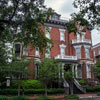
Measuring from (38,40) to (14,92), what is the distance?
13.3m

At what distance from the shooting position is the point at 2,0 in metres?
8.09

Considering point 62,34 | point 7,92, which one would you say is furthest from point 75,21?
point 62,34

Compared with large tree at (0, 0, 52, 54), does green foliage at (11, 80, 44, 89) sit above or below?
below

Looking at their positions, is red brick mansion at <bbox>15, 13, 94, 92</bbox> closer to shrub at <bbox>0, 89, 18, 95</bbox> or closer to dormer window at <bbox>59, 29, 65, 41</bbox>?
dormer window at <bbox>59, 29, 65, 41</bbox>

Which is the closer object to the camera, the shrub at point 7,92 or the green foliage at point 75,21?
the green foliage at point 75,21

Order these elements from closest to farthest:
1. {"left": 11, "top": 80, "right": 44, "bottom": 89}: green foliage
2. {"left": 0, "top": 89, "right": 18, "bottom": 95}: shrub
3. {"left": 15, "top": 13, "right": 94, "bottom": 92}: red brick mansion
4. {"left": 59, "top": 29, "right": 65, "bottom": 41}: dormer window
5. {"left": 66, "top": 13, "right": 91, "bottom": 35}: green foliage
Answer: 1. {"left": 66, "top": 13, "right": 91, "bottom": 35}: green foliage
2. {"left": 0, "top": 89, "right": 18, "bottom": 95}: shrub
3. {"left": 11, "top": 80, "right": 44, "bottom": 89}: green foliage
4. {"left": 15, "top": 13, "right": 94, "bottom": 92}: red brick mansion
5. {"left": 59, "top": 29, "right": 65, "bottom": 41}: dormer window

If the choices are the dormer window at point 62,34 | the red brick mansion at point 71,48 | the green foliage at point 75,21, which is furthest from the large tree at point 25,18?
the dormer window at point 62,34


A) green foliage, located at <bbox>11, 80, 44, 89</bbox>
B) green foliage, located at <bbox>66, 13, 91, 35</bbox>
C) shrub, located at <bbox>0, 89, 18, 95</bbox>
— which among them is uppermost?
green foliage, located at <bbox>66, 13, 91, 35</bbox>

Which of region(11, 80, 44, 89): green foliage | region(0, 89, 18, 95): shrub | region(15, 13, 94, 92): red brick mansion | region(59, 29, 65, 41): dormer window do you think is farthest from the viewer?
region(59, 29, 65, 41): dormer window

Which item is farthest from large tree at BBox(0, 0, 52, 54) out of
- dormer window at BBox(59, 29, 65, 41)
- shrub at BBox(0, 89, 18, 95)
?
dormer window at BBox(59, 29, 65, 41)

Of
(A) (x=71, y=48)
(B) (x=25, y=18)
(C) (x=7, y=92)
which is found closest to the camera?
(B) (x=25, y=18)

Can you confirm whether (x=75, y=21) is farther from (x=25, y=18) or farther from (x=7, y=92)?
(x=7, y=92)

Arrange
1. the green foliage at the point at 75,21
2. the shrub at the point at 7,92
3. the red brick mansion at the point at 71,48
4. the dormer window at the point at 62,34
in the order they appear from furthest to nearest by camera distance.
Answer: the dormer window at the point at 62,34 → the red brick mansion at the point at 71,48 → the shrub at the point at 7,92 → the green foliage at the point at 75,21

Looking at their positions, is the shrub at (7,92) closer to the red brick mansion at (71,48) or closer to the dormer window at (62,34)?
the red brick mansion at (71,48)
